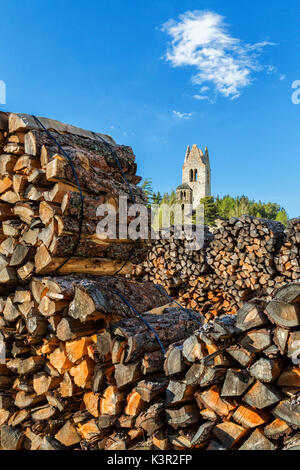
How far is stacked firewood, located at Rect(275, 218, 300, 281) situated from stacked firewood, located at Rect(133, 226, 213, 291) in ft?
4.47

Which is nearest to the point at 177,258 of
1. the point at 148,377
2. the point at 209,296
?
the point at 209,296

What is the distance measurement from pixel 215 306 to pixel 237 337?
4529mm

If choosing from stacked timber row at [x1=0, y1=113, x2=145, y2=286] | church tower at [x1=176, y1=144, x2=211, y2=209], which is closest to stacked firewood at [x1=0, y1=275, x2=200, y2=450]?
stacked timber row at [x1=0, y1=113, x2=145, y2=286]

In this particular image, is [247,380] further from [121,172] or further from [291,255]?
[291,255]

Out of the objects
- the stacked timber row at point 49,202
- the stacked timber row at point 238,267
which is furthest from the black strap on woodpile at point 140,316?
the stacked timber row at point 238,267

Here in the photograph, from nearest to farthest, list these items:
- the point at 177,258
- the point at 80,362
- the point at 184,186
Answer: the point at 80,362 → the point at 177,258 → the point at 184,186

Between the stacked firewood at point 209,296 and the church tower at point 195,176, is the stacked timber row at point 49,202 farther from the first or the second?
the church tower at point 195,176

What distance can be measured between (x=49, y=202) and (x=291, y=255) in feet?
14.0

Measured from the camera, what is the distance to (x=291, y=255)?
544cm

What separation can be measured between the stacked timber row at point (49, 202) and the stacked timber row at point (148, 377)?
10.7 inches

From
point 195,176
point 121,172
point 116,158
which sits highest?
point 195,176

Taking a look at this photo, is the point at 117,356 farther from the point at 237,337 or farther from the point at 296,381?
the point at 296,381

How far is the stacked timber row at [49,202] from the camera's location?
2.61 metres
